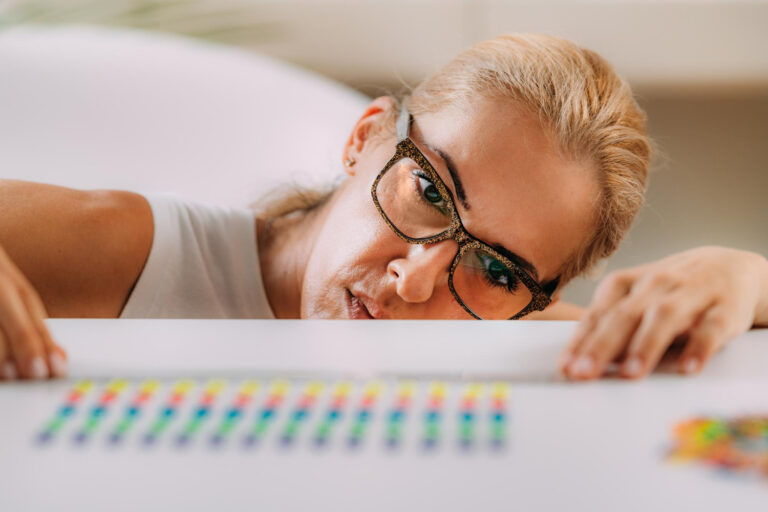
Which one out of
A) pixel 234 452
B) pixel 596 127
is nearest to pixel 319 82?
pixel 596 127

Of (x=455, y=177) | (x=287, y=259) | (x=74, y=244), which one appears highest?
(x=455, y=177)

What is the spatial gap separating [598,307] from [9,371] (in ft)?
1.12

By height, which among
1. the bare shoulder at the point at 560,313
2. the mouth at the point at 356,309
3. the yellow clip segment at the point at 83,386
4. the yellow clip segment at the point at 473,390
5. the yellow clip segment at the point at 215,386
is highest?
the yellow clip segment at the point at 473,390

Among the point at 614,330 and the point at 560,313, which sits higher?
the point at 614,330

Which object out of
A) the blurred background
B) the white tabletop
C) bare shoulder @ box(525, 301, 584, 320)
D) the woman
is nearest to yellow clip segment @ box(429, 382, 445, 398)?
the white tabletop

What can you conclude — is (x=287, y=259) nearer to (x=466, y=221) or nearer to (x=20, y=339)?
(x=466, y=221)

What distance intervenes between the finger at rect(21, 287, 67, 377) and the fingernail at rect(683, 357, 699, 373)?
0.35 m

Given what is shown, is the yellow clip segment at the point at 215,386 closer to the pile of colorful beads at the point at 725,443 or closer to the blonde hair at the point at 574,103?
the pile of colorful beads at the point at 725,443

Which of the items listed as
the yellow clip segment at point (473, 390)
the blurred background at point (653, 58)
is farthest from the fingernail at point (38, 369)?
the blurred background at point (653, 58)

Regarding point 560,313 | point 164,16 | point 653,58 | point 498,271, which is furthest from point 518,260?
point 653,58

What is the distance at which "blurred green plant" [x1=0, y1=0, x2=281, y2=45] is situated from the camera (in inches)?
53.7

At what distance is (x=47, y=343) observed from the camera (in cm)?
42

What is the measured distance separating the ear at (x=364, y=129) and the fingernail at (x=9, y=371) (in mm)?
640

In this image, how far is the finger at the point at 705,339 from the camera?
17.1 inches
